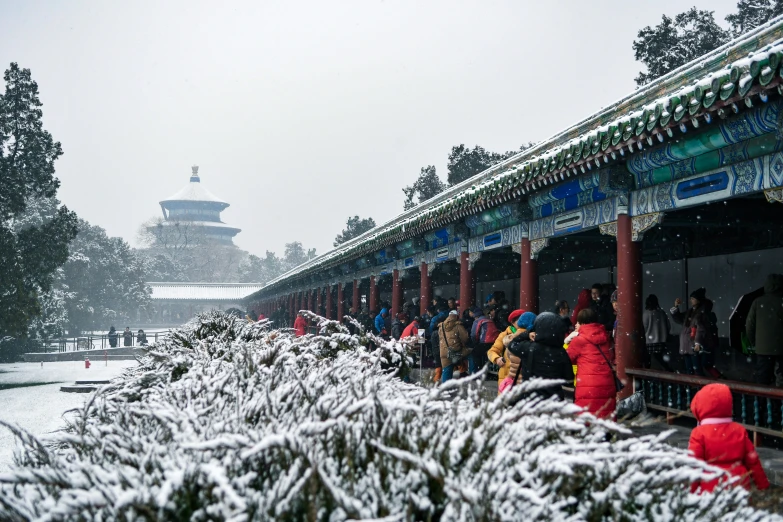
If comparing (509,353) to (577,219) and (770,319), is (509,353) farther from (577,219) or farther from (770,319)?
(577,219)

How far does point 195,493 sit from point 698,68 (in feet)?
32.2

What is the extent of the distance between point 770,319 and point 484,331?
4.70 m

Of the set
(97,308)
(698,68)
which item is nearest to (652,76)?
(698,68)

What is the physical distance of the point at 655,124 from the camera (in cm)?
720

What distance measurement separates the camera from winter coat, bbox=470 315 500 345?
11906 millimetres

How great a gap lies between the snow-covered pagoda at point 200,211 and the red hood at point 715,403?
101 meters

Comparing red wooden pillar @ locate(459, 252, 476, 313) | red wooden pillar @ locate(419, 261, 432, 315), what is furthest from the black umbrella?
red wooden pillar @ locate(419, 261, 432, 315)

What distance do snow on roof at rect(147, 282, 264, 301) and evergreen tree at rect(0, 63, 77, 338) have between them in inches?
1604

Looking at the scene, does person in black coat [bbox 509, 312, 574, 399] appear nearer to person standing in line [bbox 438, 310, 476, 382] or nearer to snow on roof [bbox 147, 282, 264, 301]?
person standing in line [bbox 438, 310, 476, 382]

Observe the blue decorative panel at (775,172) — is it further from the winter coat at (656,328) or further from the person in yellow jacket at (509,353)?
the winter coat at (656,328)

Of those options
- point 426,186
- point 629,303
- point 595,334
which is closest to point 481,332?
point 629,303

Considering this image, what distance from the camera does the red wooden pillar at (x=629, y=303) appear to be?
9414 millimetres

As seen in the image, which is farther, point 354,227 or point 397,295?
point 354,227

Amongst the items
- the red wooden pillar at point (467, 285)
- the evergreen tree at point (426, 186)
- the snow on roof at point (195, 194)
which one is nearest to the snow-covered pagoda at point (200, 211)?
the snow on roof at point (195, 194)
